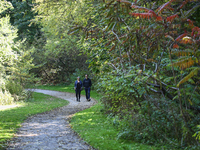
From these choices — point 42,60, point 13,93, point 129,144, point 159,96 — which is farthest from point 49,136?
point 42,60

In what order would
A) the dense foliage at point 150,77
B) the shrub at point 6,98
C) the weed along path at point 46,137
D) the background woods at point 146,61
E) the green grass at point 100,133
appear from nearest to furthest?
1. the background woods at point 146,61
2. the dense foliage at point 150,77
3. the green grass at point 100,133
4. the weed along path at point 46,137
5. the shrub at point 6,98

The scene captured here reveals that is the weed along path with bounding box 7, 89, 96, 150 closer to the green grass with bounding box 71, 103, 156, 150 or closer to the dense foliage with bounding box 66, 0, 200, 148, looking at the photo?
the green grass with bounding box 71, 103, 156, 150

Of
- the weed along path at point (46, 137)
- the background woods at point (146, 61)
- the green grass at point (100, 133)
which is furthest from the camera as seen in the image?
the weed along path at point (46, 137)

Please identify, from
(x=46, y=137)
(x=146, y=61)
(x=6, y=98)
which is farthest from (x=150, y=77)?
(x=6, y=98)

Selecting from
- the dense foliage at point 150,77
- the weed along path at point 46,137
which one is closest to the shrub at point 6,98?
the weed along path at point 46,137

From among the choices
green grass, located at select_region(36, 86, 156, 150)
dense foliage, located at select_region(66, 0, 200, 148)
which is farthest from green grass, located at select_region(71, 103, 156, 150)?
dense foliage, located at select_region(66, 0, 200, 148)

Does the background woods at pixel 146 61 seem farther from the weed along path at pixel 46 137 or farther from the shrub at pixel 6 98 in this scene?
the weed along path at pixel 46 137

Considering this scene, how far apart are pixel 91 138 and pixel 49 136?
1570 millimetres

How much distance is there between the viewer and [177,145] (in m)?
5.67

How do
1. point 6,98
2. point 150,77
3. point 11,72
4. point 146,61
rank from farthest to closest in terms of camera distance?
1. point 11,72
2. point 6,98
3. point 150,77
4. point 146,61

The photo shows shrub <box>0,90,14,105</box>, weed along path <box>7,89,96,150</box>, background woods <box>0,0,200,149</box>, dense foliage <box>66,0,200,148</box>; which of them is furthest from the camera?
shrub <box>0,90,14,105</box>

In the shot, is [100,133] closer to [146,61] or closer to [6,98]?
[146,61]

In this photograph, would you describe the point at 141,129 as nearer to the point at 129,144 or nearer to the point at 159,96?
the point at 129,144

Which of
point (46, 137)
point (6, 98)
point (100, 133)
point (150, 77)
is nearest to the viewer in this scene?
point (150, 77)
